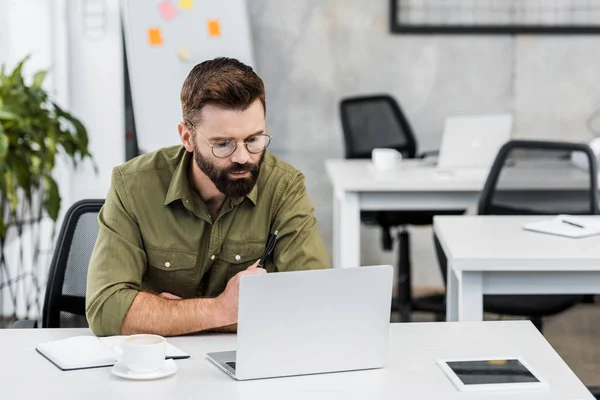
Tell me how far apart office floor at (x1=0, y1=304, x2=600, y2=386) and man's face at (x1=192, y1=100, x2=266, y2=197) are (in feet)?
6.84

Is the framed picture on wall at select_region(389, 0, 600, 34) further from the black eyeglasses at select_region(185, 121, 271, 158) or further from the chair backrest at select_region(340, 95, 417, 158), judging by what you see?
the black eyeglasses at select_region(185, 121, 271, 158)

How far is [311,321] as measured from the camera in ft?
5.38

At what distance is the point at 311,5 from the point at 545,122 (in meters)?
1.42

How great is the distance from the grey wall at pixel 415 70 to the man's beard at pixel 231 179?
3146mm

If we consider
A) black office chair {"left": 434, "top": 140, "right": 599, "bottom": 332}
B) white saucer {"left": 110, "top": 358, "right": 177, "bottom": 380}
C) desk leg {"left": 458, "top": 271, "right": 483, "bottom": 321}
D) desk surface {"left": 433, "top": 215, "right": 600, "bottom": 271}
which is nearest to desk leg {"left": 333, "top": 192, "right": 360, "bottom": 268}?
black office chair {"left": 434, "top": 140, "right": 599, "bottom": 332}

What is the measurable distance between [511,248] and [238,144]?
93cm

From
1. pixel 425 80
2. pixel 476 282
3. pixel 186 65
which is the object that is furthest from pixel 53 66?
pixel 476 282

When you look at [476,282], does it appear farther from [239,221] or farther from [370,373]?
[370,373]

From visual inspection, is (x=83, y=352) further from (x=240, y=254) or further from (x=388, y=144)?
(x=388, y=144)

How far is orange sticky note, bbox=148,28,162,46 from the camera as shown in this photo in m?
4.64

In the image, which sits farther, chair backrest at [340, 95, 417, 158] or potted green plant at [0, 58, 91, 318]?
chair backrest at [340, 95, 417, 158]

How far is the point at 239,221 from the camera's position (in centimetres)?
213

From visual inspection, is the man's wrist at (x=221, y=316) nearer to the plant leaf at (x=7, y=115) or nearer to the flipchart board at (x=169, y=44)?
the plant leaf at (x=7, y=115)

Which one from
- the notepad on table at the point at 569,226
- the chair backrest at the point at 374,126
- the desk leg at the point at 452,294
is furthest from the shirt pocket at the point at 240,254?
the chair backrest at the point at 374,126
